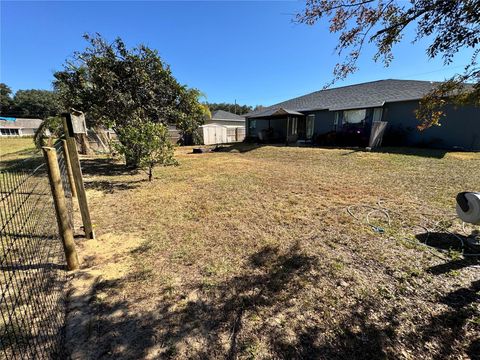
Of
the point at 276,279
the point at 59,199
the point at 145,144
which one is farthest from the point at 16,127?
the point at 276,279

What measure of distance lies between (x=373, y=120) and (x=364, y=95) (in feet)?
9.47

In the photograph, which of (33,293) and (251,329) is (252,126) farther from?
(251,329)

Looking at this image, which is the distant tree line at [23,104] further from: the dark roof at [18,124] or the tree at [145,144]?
the tree at [145,144]

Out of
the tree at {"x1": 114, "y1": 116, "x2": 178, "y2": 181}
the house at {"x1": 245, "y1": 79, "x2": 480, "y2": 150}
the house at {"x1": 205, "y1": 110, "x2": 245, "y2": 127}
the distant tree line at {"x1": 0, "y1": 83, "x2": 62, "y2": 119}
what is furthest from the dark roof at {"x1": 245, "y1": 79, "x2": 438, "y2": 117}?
the distant tree line at {"x1": 0, "y1": 83, "x2": 62, "y2": 119}

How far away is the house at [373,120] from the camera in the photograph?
509 inches

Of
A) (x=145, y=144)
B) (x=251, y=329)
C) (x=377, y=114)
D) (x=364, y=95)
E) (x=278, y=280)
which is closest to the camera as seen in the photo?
(x=251, y=329)

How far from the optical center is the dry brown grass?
6.71 feet

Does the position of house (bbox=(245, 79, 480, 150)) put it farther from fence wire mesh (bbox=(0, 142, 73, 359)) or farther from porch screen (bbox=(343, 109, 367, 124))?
fence wire mesh (bbox=(0, 142, 73, 359))

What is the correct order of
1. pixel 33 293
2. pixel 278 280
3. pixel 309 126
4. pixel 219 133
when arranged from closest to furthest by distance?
1. pixel 33 293
2. pixel 278 280
3. pixel 309 126
4. pixel 219 133

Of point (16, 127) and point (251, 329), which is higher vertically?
point (16, 127)

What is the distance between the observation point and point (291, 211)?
4.96 meters

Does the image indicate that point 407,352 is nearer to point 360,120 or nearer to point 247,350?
point 247,350

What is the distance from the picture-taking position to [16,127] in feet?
170

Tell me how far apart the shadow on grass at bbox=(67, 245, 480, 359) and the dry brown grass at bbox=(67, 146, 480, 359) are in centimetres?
1
